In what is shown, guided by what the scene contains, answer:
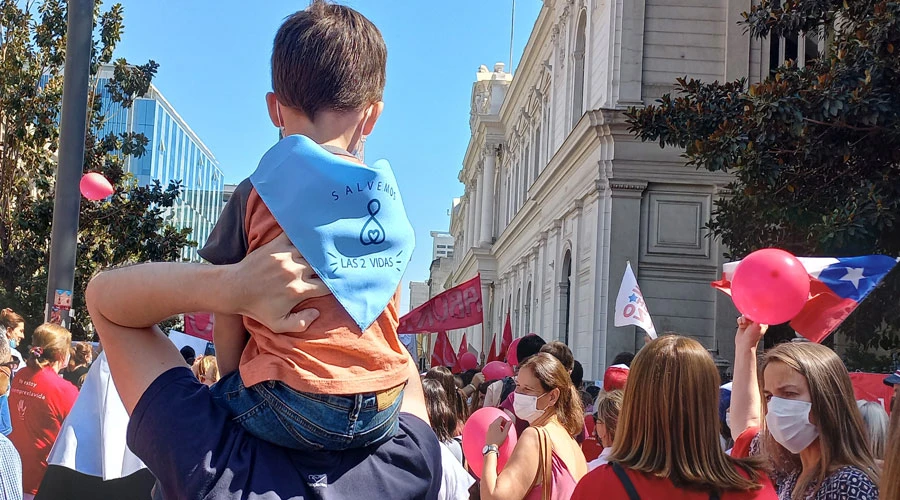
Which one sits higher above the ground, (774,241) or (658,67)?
(658,67)

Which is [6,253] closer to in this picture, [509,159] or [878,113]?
[878,113]

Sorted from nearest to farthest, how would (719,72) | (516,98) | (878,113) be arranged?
1. (878,113)
2. (719,72)
3. (516,98)

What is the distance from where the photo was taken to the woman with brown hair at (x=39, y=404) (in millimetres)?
6418

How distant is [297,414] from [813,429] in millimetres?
2468

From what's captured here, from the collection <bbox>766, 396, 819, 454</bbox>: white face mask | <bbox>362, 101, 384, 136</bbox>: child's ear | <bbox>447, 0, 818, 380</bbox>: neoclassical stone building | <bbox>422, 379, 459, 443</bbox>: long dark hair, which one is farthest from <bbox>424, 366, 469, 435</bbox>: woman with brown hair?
<bbox>447, 0, 818, 380</bbox>: neoclassical stone building

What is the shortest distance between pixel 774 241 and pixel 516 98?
106 ft

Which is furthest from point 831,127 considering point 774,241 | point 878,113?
point 774,241

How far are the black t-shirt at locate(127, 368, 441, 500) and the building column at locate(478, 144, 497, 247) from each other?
5174cm

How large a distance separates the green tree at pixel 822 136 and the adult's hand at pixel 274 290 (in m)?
9.74

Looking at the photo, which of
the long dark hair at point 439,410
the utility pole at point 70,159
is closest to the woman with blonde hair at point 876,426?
the long dark hair at point 439,410

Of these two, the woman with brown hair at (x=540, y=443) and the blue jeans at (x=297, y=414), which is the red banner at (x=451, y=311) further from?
the blue jeans at (x=297, y=414)

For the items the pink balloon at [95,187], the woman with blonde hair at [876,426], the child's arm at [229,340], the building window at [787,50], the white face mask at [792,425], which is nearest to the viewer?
the child's arm at [229,340]

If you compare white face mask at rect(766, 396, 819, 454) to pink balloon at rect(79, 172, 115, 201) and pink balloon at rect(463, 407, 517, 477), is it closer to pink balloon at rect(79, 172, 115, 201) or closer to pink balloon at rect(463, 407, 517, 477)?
pink balloon at rect(463, 407, 517, 477)

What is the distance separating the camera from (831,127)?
36.7 feet
